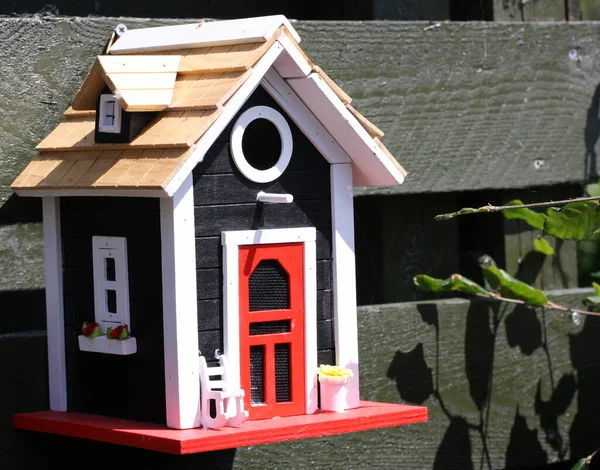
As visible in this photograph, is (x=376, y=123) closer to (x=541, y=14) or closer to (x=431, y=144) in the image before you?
(x=431, y=144)

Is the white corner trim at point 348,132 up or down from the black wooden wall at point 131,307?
up

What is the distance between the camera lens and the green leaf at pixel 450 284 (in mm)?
2889

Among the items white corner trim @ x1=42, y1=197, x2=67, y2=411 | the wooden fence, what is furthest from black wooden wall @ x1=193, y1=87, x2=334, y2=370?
white corner trim @ x1=42, y1=197, x2=67, y2=411

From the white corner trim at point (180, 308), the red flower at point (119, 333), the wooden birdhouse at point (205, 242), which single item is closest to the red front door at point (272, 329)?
the wooden birdhouse at point (205, 242)

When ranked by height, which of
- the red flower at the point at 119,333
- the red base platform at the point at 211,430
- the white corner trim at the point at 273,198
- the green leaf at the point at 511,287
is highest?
the white corner trim at the point at 273,198

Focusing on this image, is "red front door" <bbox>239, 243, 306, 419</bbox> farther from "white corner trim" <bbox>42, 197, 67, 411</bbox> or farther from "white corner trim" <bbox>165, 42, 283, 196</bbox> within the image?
"white corner trim" <bbox>42, 197, 67, 411</bbox>

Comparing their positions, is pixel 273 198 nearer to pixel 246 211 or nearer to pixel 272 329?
pixel 246 211

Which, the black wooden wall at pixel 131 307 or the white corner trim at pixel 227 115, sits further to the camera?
the black wooden wall at pixel 131 307

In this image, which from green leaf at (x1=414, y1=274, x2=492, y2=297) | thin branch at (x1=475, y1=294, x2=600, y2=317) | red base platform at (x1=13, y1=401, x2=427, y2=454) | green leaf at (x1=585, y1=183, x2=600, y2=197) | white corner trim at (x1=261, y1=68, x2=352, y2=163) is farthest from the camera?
green leaf at (x1=585, y1=183, x2=600, y2=197)

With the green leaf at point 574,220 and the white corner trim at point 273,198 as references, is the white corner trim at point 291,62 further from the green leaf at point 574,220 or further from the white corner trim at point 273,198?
the green leaf at point 574,220

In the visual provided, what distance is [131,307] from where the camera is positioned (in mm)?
A: 2576

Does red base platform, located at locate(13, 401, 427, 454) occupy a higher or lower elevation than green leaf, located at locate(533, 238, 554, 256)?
lower

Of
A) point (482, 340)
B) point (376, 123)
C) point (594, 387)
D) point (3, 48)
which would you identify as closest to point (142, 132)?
point (3, 48)

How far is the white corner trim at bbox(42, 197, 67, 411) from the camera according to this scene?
2.66m
